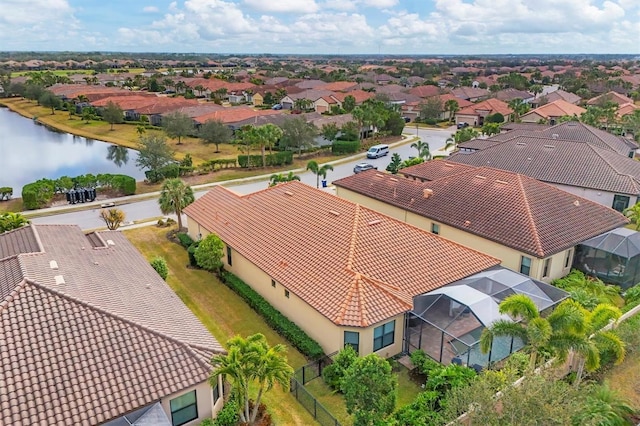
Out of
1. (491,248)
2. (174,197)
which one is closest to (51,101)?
(174,197)

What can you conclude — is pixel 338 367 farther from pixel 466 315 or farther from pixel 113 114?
pixel 113 114

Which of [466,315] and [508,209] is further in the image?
[508,209]

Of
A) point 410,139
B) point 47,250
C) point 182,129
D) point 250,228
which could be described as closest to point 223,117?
point 182,129

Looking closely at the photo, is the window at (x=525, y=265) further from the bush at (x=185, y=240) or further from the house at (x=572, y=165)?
the bush at (x=185, y=240)

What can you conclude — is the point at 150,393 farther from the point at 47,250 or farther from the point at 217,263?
the point at 217,263

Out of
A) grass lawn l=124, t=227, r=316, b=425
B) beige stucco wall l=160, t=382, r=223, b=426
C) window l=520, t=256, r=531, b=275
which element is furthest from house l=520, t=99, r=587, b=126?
beige stucco wall l=160, t=382, r=223, b=426

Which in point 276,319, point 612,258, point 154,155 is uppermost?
point 154,155
